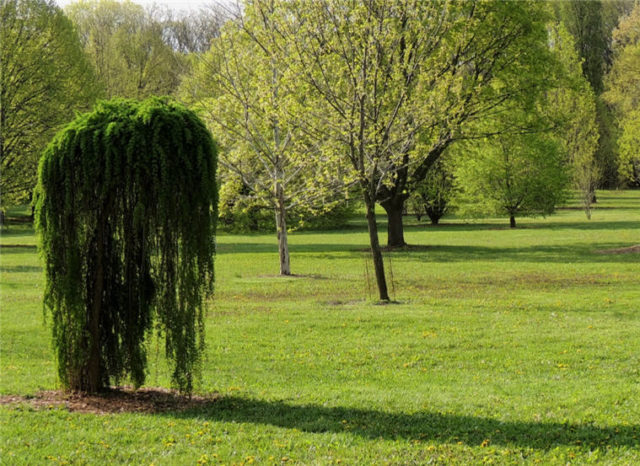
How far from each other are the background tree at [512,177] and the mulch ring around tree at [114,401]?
36455 mm

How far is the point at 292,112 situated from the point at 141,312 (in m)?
9.70

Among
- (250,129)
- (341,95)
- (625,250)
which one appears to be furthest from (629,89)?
(341,95)

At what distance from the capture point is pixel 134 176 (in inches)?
315

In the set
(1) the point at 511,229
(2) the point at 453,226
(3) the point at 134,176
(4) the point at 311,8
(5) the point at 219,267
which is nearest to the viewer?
(3) the point at 134,176

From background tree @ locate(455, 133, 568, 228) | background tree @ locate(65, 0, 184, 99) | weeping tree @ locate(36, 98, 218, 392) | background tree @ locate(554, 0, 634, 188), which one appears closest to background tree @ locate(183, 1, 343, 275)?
weeping tree @ locate(36, 98, 218, 392)

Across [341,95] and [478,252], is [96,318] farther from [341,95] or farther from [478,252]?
[478,252]

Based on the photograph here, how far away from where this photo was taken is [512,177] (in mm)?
43938

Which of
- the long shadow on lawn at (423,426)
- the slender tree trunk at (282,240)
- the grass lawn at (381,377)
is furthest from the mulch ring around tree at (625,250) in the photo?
the long shadow on lawn at (423,426)

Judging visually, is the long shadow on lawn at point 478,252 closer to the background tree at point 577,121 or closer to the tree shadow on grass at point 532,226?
the tree shadow on grass at point 532,226

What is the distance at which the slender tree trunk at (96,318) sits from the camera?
832cm

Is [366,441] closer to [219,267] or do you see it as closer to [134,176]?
[134,176]

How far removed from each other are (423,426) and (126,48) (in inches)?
1960

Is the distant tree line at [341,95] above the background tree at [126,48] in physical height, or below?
below

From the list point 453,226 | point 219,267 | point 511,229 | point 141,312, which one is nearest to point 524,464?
point 141,312
